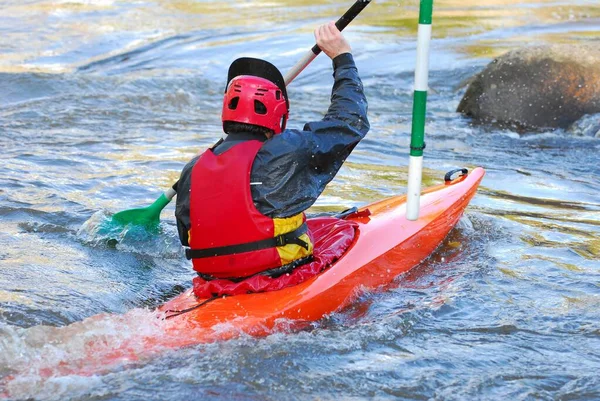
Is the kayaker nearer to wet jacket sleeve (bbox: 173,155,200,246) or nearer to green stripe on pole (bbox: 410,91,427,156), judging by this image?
wet jacket sleeve (bbox: 173,155,200,246)

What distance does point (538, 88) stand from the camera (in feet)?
A: 28.7

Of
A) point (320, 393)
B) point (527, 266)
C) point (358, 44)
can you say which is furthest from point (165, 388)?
point (358, 44)

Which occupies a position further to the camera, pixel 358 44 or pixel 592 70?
pixel 358 44

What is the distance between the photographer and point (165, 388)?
3404 mm

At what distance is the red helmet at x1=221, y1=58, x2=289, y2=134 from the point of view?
385 centimetres

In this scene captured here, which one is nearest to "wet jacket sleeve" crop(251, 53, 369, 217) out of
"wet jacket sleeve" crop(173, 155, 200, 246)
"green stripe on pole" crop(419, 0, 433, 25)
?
"wet jacket sleeve" crop(173, 155, 200, 246)

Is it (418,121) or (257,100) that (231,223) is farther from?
(418,121)

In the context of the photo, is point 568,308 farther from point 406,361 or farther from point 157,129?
point 157,129

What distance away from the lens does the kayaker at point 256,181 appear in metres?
3.85

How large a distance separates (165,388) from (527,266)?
2367mm

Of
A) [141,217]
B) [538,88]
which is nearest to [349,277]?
[141,217]

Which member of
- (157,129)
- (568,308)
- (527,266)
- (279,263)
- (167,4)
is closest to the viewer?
(279,263)

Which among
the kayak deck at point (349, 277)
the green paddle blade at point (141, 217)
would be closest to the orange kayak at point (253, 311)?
the kayak deck at point (349, 277)

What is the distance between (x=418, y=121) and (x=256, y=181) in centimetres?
108
